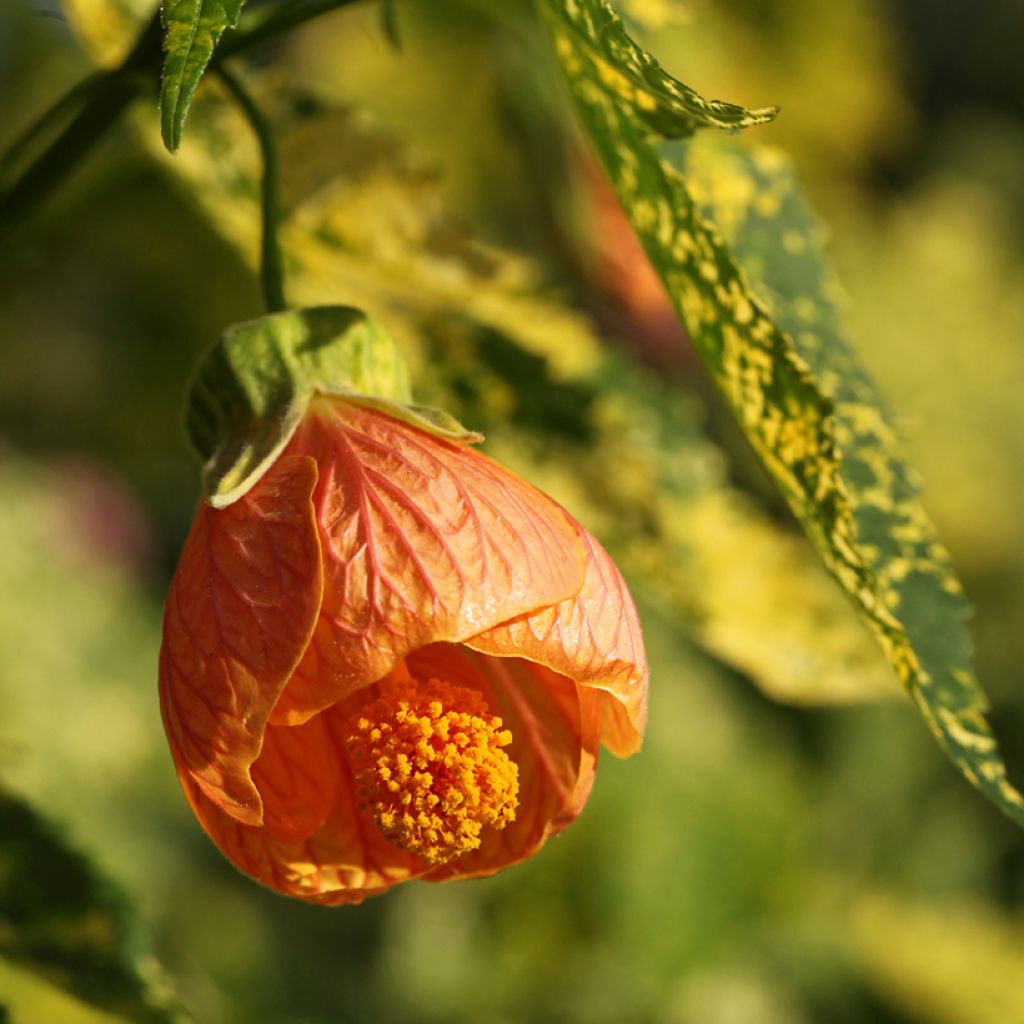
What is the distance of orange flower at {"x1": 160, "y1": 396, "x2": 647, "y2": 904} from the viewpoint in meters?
0.53

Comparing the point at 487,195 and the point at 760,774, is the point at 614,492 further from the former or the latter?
the point at 760,774

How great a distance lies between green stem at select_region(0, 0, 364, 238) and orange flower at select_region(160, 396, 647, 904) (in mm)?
160

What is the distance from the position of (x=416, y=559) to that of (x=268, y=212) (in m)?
0.21

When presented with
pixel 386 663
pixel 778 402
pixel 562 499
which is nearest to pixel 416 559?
pixel 386 663

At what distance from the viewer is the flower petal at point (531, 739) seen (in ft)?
1.97

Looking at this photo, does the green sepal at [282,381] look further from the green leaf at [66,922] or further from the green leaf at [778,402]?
the green leaf at [66,922]

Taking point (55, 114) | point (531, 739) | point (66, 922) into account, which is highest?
point (55, 114)

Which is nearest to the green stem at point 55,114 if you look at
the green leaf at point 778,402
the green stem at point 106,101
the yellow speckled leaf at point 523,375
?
the green stem at point 106,101

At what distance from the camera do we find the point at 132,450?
6.16 feet

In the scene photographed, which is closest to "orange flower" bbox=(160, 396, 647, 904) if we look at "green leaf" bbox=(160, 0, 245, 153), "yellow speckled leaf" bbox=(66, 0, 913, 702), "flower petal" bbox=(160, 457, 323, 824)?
"flower petal" bbox=(160, 457, 323, 824)

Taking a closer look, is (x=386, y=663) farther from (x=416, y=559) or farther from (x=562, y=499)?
(x=562, y=499)

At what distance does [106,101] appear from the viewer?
2.14 ft

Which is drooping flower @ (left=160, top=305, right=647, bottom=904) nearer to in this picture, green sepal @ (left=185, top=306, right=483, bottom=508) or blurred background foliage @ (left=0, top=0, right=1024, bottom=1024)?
green sepal @ (left=185, top=306, right=483, bottom=508)

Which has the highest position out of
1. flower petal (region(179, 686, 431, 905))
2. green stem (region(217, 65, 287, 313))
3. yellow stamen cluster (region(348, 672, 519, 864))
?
green stem (region(217, 65, 287, 313))
